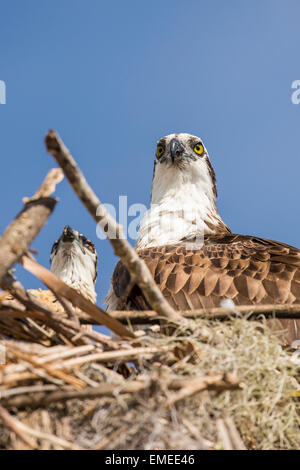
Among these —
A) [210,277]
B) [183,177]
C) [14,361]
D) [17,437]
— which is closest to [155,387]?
[17,437]

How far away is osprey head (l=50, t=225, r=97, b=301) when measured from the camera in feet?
28.7

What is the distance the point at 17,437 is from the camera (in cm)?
221

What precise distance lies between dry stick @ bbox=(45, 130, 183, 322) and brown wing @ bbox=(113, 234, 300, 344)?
5.11 ft

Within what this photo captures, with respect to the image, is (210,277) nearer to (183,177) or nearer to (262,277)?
(262,277)

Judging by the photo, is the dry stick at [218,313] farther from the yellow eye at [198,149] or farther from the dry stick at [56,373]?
the yellow eye at [198,149]

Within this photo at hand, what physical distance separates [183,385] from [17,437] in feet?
2.04

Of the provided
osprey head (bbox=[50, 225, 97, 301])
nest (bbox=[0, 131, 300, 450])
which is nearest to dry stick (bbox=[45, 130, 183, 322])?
nest (bbox=[0, 131, 300, 450])

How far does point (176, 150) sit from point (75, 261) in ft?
8.56

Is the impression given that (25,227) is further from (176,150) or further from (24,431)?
(176,150)

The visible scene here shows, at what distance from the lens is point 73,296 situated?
8.95ft

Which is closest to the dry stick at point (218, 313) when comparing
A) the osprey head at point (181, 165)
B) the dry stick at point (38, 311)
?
the dry stick at point (38, 311)

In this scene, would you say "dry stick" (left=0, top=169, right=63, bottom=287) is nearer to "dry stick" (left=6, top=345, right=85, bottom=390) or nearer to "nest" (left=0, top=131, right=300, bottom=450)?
"nest" (left=0, top=131, right=300, bottom=450)

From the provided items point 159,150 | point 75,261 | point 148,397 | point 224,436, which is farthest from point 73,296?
point 75,261

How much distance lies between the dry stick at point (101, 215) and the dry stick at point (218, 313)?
145mm
